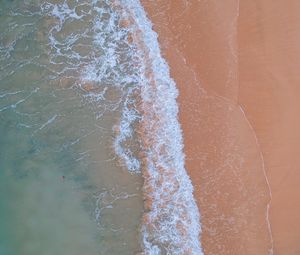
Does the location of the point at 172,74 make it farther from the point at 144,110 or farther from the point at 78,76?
the point at 78,76

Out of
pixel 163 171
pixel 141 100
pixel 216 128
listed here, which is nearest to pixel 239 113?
pixel 216 128

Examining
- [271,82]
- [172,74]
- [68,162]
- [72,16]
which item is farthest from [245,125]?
[72,16]

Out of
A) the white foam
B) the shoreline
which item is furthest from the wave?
the shoreline

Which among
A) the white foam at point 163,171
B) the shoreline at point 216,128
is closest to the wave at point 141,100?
the white foam at point 163,171

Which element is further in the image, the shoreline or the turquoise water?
the turquoise water

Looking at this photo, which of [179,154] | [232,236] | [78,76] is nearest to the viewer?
[232,236]

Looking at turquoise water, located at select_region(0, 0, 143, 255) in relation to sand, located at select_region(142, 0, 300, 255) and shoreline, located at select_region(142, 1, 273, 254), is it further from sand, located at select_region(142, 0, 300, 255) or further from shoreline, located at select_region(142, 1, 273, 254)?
sand, located at select_region(142, 0, 300, 255)

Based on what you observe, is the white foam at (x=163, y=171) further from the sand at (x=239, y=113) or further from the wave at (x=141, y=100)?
the sand at (x=239, y=113)
